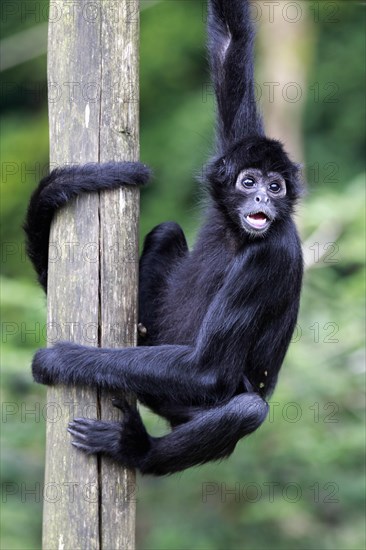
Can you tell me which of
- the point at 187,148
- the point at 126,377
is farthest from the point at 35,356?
the point at 187,148

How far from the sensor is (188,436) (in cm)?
661

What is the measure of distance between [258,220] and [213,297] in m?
0.70

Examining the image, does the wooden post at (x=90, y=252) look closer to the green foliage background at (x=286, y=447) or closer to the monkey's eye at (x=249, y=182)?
the monkey's eye at (x=249, y=182)

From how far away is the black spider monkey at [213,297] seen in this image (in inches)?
253

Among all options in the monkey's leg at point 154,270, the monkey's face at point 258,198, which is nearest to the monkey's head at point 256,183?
the monkey's face at point 258,198

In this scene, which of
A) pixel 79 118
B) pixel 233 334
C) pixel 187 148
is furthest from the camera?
pixel 187 148

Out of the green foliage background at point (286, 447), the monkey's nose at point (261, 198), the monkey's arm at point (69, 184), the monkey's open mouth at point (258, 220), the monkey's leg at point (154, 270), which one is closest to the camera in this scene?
the monkey's arm at point (69, 184)

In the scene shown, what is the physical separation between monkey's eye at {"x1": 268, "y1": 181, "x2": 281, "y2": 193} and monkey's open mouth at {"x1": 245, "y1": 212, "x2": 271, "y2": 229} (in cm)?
28

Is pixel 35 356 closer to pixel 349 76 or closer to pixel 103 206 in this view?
pixel 103 206

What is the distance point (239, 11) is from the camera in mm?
7402

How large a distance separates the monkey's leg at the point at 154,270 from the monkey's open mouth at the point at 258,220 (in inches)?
36.2

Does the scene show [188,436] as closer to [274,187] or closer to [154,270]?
[154,270]

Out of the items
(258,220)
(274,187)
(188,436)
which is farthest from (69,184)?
(188,436)

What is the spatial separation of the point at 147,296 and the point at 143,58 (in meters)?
13.2
